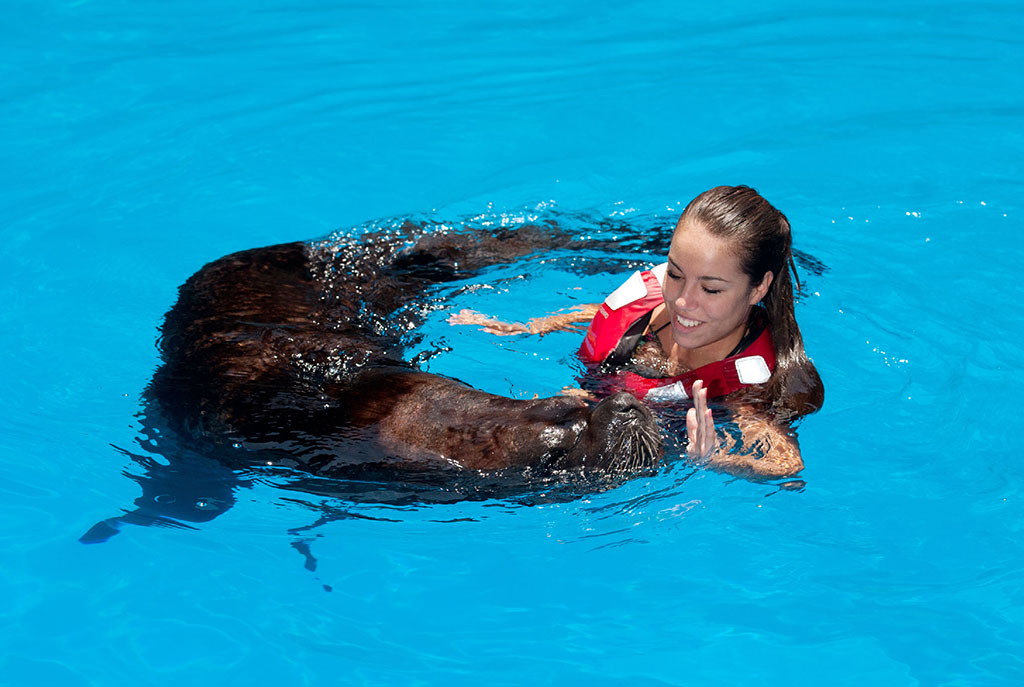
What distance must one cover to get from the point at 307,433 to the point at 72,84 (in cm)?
599

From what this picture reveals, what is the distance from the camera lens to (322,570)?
15.7ft

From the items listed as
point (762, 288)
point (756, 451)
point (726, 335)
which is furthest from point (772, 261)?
point (756, 451)

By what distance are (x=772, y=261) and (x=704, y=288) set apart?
0.30 metres

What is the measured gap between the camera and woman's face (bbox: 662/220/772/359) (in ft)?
14.1

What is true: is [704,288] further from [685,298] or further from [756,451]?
[756,451]

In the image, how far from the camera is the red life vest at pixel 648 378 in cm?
464

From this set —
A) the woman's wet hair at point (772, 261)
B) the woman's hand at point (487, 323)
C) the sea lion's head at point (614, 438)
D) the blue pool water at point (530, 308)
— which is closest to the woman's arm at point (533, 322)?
the woman's hand at point (487, 323)

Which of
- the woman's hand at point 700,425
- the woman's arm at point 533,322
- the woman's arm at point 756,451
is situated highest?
the woman's arm at point 533,322

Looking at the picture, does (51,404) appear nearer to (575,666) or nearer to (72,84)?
(575,666)

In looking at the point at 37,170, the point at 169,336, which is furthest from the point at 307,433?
the point at 37,170

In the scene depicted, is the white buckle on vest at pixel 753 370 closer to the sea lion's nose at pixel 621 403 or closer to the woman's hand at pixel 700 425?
the woman's hand at pixel 700 425

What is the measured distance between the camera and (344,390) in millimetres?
4438

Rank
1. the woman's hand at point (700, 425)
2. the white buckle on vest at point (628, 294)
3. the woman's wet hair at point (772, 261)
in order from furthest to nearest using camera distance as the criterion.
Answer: the white buckle on vest at point (628, 294)
the woman's wet hair at point (772, 261)
the woman's hand at point (700, 425)

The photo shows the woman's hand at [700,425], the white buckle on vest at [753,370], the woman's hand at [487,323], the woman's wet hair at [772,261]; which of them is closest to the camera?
the woman's hand at [700,425]
